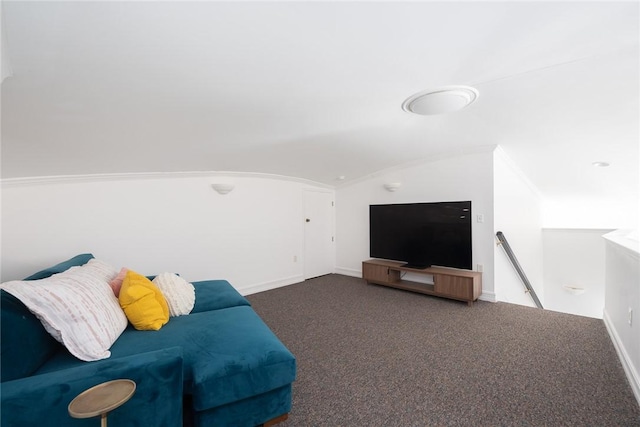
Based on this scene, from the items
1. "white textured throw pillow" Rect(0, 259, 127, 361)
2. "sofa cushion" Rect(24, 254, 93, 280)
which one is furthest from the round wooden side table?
"sofa cushion" Rect(24, 254, 93, 280)

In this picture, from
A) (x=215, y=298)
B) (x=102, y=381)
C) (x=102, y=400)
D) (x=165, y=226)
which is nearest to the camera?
(x=102, y=400)

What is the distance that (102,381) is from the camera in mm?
1147

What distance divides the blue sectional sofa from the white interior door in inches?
127

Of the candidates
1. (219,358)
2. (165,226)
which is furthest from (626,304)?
(165,226)

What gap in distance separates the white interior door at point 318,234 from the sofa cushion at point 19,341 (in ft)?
13.2

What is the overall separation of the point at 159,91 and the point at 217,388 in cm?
183

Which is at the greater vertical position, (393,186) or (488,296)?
(393,186)

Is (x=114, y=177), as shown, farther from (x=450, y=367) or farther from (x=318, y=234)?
(x=450, y=367)

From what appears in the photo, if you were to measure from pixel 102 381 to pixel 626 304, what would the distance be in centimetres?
360

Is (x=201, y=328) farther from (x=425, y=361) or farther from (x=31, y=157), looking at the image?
(x=31, y=157)

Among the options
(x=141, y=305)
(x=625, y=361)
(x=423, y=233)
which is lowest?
(x=625, y=361)

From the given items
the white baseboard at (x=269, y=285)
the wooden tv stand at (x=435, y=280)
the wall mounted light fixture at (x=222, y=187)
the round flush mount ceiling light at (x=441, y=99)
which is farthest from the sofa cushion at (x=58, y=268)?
the wooden tv stand at (x=435, y=280)

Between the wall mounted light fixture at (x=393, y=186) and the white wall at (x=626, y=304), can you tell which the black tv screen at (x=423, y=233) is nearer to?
the wall mounted light fixture at (x=393, y=186)

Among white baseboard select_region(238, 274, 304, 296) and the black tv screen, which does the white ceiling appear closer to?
the black tv screen
